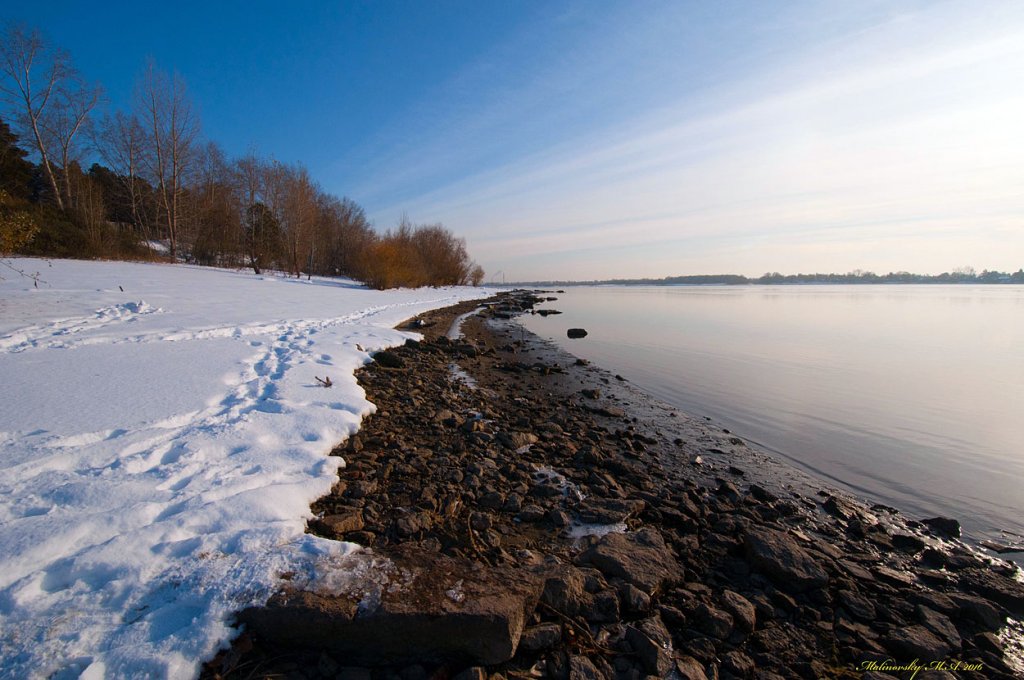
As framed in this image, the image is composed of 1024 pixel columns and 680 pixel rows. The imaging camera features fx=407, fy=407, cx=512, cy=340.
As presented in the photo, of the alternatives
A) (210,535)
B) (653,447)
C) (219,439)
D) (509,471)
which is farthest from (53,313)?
(653,447)

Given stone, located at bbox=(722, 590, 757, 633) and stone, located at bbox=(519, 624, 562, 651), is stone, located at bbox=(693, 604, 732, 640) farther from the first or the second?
stone, located at bbox=(519, 624, 562, 651)

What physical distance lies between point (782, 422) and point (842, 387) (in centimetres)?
424

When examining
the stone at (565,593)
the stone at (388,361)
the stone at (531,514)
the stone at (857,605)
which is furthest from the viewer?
the stone at (388,361)

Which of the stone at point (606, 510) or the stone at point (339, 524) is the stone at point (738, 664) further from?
the stone at point (339, 524)

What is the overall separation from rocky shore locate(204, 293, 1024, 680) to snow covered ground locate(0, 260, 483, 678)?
1.04 feet

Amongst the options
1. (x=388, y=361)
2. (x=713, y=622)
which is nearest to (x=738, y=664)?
(x=713, y=622)

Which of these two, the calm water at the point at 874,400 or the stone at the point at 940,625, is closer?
the stone at the point at 940,625

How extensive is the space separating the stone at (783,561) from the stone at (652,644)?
1.31 metres

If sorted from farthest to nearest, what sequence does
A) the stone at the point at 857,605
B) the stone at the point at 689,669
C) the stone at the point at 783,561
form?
the stone at the point at 783,561
the stone at the point at 857,605
the stone at the point at 689,669

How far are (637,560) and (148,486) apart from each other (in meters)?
3.97

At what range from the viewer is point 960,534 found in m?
4.55

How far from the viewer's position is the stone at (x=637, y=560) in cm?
309

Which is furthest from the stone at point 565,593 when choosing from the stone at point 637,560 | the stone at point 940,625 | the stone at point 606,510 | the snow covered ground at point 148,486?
the stone at point 940,625

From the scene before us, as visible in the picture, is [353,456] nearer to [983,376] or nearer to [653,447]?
[653,447]
